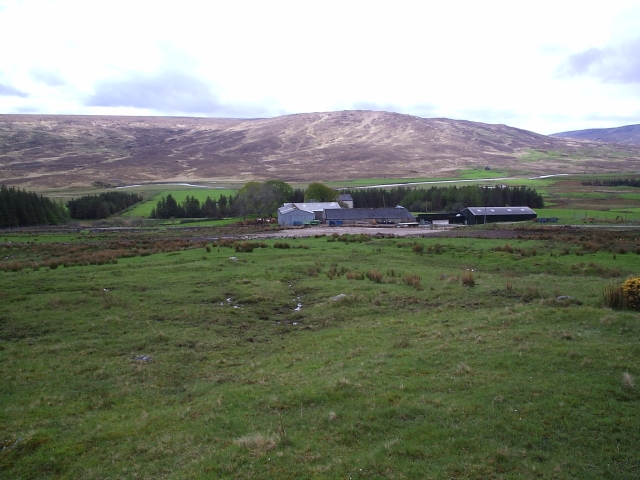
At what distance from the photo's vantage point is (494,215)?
94000 mm

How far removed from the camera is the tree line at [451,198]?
11762 centimetres

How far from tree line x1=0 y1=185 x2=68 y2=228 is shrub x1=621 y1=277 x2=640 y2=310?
9924 cm

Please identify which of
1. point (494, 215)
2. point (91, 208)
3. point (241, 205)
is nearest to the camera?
point (494, 215)

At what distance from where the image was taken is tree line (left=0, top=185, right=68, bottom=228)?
3332 inches

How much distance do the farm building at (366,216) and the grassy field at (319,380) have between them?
2845 inches

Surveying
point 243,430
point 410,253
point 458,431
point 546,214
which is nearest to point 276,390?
point 243,430

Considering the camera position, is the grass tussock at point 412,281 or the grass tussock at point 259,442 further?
the grass tussock at point 412,281

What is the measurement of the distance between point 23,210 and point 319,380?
320 feet

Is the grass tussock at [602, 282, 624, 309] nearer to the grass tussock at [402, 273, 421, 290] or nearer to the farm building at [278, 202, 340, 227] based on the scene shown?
the grass tussock at [402, 273, 421, 290]

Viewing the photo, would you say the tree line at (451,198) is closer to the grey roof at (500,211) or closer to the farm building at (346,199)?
the farm building at (346,199)

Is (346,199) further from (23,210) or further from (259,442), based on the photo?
(259,442)

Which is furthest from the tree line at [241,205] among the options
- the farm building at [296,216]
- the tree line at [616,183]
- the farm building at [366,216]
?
the tree line at [616,183]

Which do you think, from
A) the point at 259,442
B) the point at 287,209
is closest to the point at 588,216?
the point at 287,209

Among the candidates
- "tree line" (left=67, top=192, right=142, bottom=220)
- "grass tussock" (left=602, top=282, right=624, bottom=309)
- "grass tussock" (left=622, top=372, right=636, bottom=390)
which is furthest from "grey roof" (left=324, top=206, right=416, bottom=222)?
"grass tussock" (left=622, top=372, right=636, bottom=390)
